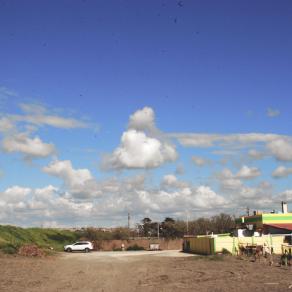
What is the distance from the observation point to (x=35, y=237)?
222 ft

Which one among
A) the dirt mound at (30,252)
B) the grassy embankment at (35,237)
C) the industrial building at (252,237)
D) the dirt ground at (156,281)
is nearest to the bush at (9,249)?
the grassy embankment at (35,237)

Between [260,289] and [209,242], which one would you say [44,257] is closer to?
[209,242]

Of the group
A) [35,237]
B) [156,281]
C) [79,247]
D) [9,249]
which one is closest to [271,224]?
[79,247]

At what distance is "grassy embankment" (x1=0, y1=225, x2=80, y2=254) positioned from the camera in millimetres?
53944

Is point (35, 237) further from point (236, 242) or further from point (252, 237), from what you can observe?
point (252, 237)

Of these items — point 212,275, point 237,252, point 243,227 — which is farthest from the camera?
point 243,227

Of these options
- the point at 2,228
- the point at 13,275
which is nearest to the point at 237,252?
the point at 13,275

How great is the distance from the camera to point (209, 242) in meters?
45.6

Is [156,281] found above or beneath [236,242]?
beneath

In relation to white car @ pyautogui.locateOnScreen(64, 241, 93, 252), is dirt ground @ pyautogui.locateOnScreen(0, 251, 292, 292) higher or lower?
lower

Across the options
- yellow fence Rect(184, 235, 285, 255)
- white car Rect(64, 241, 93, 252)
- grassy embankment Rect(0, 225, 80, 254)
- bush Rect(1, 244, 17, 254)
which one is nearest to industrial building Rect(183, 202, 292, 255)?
yellow fence Rect(184, 235, 285, 255)

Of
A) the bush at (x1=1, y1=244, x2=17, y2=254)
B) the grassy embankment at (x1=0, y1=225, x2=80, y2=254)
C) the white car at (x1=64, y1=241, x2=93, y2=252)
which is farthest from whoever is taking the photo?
the white car at (x1=64, y1=241, x2=93, y2=252)

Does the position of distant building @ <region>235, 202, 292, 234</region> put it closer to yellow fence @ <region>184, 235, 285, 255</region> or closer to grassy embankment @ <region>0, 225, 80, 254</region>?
yellow fence @ <region>184, 235, 285, 255</region>

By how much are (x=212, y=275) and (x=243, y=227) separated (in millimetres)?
30007
